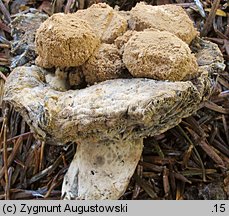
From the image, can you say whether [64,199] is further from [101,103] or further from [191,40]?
[191,40]

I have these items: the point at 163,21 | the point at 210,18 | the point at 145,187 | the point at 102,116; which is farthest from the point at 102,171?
the point at 210,18

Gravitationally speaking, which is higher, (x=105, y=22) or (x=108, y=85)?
(x=105, y=22)

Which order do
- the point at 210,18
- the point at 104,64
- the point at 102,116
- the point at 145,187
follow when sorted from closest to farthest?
the point at 102,116, the point at 104,64, the point at 145,187, the point at 210,18

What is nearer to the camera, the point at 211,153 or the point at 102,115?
the point at 102,115

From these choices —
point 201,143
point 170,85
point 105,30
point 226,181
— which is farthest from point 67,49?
point 226,181

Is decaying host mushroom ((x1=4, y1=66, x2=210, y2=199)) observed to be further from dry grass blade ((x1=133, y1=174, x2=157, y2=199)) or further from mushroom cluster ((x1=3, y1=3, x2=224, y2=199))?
dry grass blade ((x1=133, y1=174, x2=157, y2=199))

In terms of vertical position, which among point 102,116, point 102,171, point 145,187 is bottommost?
point 145,187

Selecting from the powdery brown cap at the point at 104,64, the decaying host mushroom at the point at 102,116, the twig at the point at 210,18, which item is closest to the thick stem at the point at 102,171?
the decaying host mushroom at the point at 102,116

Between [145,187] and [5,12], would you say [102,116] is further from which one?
[5,12]
